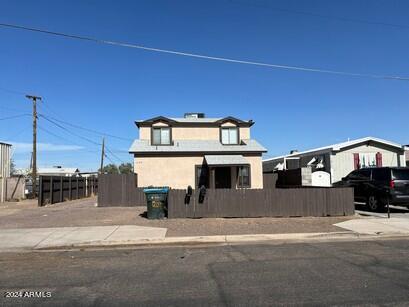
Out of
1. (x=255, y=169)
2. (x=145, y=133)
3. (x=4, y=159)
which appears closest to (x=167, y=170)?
(x=145, y=133)

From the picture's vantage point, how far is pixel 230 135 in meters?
27.3

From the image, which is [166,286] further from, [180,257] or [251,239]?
[251,239]

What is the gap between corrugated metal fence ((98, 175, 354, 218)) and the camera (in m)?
15.9

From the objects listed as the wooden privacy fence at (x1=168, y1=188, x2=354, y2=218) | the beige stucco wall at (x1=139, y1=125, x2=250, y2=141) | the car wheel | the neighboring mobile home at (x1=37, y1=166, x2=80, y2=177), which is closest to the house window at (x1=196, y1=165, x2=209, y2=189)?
the beige stucco wall at (x1=139, y1=125, x2=250, y2=141)

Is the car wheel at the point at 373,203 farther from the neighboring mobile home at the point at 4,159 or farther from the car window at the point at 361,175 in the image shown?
the neighboring mobile home at the point at 4,159

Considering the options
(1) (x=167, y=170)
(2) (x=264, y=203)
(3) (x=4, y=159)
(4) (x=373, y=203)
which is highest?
(3) (x=4, y=159)

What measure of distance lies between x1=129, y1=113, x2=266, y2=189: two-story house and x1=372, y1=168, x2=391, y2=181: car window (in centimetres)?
732

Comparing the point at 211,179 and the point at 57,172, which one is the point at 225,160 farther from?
the point at 57,172

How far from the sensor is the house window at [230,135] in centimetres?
2711

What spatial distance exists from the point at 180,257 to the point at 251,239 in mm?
2988

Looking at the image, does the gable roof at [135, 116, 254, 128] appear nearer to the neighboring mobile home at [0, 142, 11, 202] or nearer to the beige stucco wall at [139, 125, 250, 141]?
the beige stucco wall at [139, 125, 250, 141]

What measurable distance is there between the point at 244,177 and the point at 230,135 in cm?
328

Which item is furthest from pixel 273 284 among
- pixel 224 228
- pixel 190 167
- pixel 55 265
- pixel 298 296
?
pixel 190 167

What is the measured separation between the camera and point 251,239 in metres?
11.4
